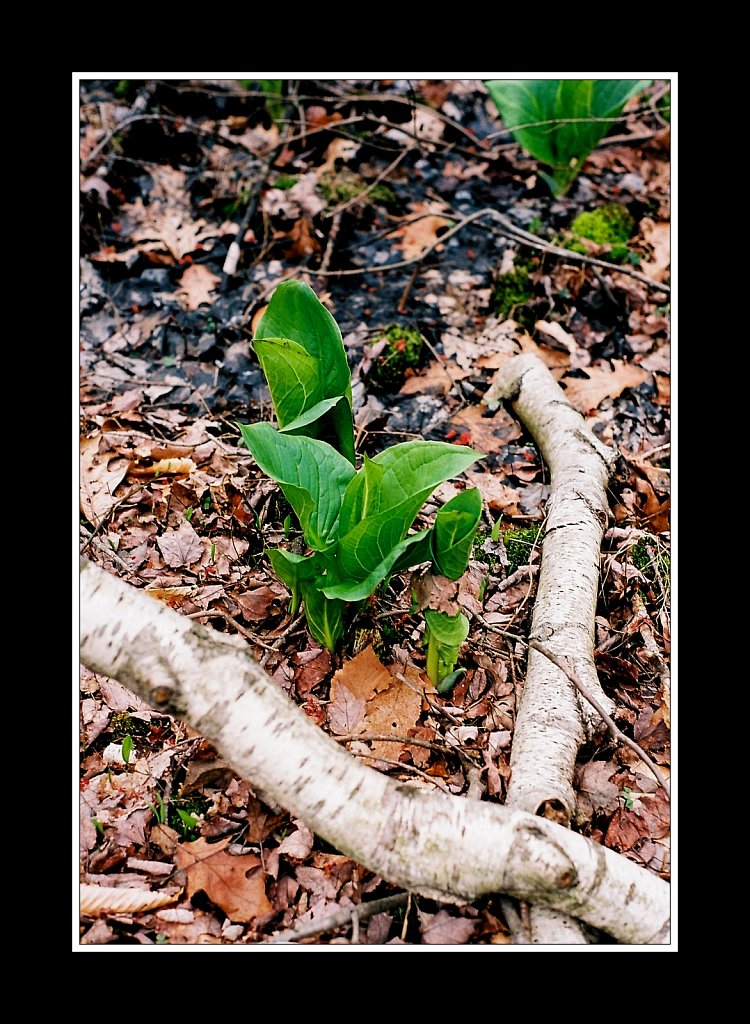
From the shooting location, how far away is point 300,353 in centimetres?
236

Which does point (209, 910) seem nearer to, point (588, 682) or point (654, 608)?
point (588, 682)

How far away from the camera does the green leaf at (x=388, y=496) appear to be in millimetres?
2096

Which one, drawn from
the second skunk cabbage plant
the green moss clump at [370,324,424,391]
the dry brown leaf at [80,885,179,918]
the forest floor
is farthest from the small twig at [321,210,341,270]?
the dry brown leaf at [80,885,179,918]

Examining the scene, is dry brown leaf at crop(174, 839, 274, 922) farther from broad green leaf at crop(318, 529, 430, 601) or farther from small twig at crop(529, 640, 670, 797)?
small twig at crop(529, 640, 670, 797)

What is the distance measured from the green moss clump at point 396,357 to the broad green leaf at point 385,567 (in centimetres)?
167

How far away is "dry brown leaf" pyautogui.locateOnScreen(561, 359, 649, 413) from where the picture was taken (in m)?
3.74

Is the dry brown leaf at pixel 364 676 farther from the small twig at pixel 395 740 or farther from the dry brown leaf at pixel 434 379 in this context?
the dry brown leaf at pixel 434 379

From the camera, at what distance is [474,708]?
8.21 feet

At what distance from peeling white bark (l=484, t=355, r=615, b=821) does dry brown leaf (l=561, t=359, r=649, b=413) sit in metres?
0.21

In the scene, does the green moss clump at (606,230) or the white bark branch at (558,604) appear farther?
the green moss clump at (606,230)

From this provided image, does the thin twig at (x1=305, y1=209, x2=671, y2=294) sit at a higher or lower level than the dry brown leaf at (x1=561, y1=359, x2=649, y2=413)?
Answer: higher

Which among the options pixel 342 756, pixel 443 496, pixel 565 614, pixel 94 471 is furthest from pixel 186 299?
pixel 342 756

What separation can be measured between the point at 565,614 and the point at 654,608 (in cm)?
46

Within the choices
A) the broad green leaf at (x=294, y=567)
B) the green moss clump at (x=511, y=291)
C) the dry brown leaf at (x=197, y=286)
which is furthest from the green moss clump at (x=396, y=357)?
the broad green leaf at (x=294, y=567)
